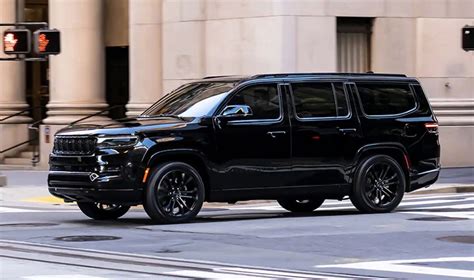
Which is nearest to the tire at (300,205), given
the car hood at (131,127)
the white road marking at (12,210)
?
the car hood at (131,127)

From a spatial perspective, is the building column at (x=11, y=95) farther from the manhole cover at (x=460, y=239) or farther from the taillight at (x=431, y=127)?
the manhole cover at (x=460, y=239)

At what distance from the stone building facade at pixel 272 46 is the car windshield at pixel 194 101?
984cm

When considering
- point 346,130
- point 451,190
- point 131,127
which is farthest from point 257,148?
point 451,190

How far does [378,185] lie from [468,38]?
6921 millimetres

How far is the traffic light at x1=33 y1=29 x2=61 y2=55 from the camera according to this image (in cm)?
2238

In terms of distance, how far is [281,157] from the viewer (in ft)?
54.4

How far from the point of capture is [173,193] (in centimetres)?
1590

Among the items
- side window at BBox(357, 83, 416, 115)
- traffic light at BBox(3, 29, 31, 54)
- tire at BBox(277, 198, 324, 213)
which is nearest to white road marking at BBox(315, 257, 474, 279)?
side window at BBox(357, 83, 416, 115)

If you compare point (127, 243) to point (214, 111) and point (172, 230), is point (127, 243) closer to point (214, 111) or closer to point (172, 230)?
point (172, 230)

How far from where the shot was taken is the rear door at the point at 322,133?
1675 cm

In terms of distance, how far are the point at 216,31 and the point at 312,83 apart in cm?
1151

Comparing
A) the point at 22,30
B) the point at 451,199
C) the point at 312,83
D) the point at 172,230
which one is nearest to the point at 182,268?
the point at 172,230

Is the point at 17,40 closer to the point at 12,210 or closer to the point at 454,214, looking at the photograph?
the point at 12,210

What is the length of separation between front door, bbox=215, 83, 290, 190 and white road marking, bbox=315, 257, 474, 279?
4.54 metres
